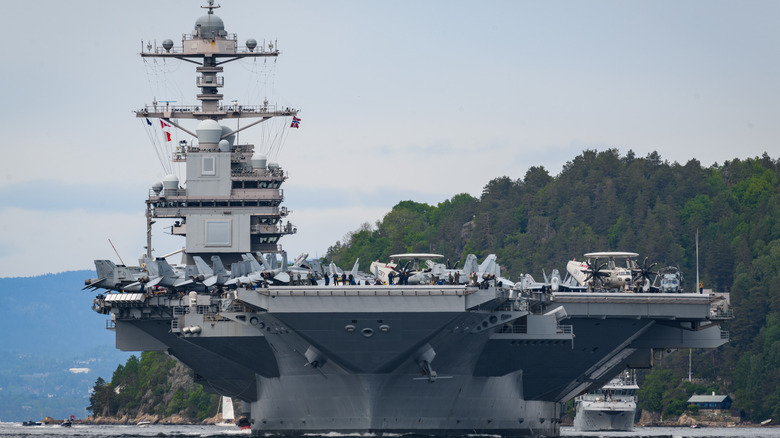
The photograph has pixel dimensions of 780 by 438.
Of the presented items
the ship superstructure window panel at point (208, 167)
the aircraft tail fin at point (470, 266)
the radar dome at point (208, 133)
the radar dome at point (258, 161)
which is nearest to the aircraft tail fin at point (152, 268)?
the aircraft tail fin at point (470, 266)

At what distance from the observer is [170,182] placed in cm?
5309

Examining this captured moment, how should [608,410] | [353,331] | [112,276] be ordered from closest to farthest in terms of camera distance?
[353,331] → [112,276] → [608,410]

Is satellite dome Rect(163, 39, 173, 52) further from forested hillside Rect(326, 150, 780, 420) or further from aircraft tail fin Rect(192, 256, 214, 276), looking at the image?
forested hillside Rect(326, 150, 780, 420)

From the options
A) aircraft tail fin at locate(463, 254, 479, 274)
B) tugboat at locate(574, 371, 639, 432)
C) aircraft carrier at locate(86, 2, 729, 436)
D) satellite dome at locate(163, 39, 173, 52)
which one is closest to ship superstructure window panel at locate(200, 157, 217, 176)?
aircraft carrier at locate(86, 2, 729, 436)

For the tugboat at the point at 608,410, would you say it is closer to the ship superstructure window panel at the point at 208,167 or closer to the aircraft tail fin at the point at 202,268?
the ship superstructure window panel at the point at 208,167

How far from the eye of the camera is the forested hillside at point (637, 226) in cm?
10075

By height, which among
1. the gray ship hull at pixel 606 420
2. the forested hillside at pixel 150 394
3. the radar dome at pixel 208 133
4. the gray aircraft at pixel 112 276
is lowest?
the forested hillside at pixel 150 394

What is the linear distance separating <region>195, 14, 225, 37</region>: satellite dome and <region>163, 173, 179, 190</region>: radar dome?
5.61m

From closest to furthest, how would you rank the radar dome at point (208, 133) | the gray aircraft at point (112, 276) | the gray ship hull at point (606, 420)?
the gray aircraft at point (112, 276), the radar dome at point (208, 133), the gray ship hull at point (606, 420)

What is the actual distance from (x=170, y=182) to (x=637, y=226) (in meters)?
72.5

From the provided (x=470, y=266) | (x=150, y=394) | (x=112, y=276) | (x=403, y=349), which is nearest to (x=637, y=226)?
(x=150, y=394)

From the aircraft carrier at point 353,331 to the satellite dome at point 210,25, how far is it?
3693 millimetres

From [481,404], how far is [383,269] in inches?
328

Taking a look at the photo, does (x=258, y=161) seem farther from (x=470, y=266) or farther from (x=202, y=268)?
(x=470, y=266)
